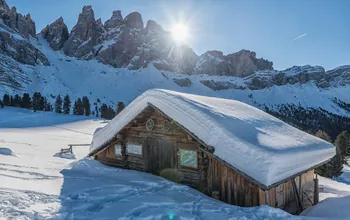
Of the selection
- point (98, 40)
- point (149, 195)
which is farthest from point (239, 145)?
point (98, 40)

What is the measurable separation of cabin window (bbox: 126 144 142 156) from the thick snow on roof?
3.26ft

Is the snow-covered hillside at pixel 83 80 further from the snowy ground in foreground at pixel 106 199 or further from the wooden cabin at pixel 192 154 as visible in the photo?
the snowy ground in foreground at pixel 106 199

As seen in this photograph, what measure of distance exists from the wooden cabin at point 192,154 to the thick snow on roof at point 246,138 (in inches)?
1.4

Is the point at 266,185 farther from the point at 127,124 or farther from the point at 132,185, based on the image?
the point at 127,124

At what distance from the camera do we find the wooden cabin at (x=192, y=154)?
855 cm

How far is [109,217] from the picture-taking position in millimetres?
6988

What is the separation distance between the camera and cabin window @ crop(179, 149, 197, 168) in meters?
10.3

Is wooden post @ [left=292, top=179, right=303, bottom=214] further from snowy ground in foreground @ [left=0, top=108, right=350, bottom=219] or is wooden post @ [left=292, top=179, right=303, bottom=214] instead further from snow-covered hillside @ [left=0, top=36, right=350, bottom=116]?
snow-covered hillside @ [left=0, top=36, right=350, bottom=116]

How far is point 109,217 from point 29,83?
14226 cm

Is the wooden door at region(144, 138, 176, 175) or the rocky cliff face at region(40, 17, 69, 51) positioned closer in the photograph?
the wooden door at region(144, 138, 176, 175)

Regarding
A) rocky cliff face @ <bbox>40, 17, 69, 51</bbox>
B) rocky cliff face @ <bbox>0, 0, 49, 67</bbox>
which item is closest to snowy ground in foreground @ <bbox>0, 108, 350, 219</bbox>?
rocky cliff face @ <bbox>0, 0, 49, 67</bbox>

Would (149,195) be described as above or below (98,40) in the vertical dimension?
below

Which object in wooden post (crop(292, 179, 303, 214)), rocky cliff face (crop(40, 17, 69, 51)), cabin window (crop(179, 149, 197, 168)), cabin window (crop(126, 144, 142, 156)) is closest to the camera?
wooden post (crop(292, 179, 303, 214))

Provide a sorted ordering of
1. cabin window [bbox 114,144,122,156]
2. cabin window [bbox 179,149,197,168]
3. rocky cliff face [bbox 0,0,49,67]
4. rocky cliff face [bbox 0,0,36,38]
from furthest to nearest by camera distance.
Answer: rocky cliff face [bbox 0,0,36,38] → rocky cliff face [bbox 0,0,49,67] → cabin window [bbox 114,144,122,156] → cabin window [bbox 179,149,197,168]
